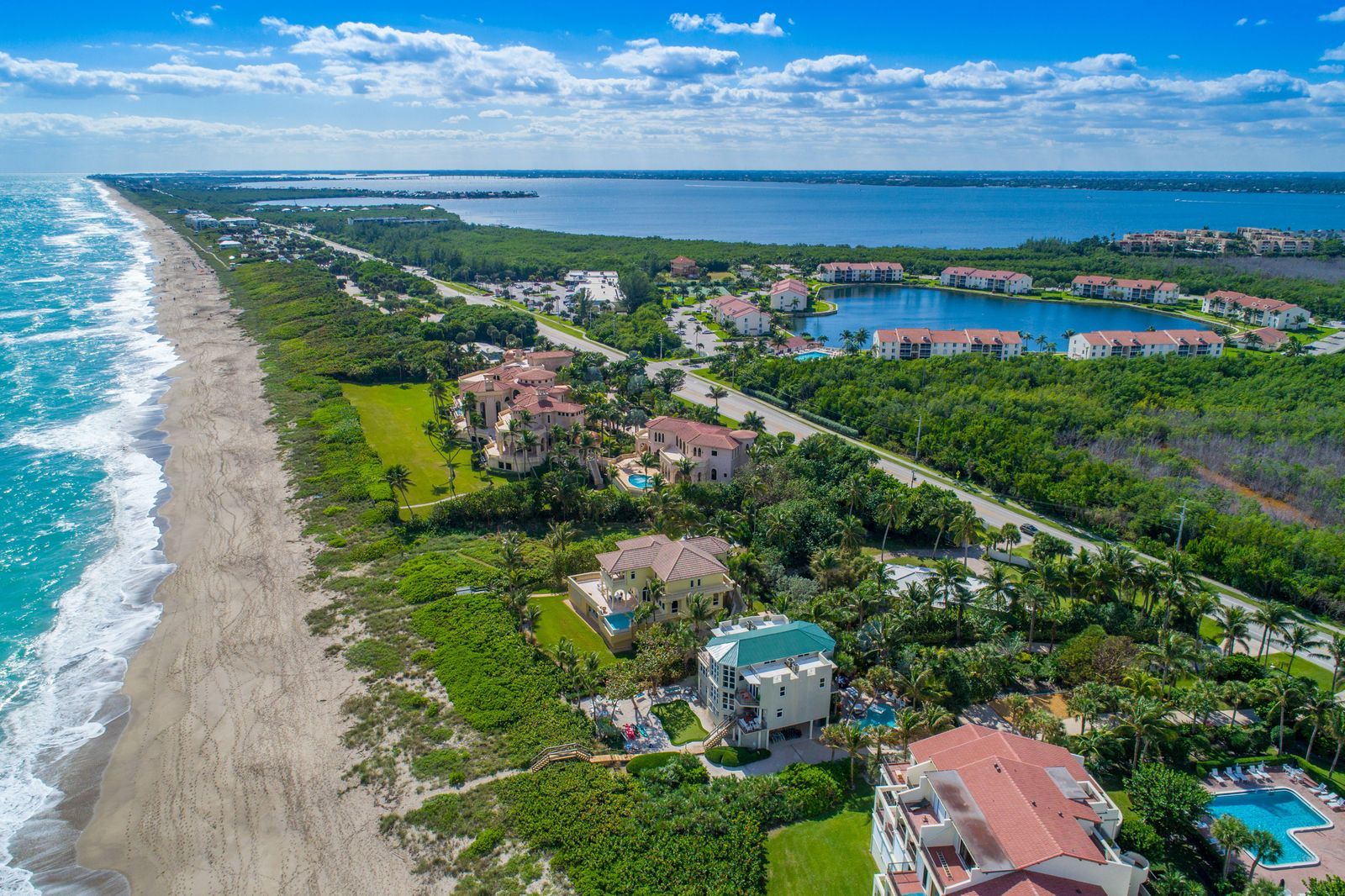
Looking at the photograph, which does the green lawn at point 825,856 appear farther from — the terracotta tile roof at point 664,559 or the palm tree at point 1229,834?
the terracotta tile roof at point 664,559

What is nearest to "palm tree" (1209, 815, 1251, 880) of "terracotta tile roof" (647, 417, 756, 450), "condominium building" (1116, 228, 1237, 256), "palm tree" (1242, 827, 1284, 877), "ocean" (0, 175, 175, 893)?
"palm tree" (1242, 827, 1284, 877)

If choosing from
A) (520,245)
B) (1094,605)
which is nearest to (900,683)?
(1094,605)

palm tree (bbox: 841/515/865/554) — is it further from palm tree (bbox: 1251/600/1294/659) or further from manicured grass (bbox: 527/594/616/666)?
palm tree (bbox: 1251/600/1294/659)

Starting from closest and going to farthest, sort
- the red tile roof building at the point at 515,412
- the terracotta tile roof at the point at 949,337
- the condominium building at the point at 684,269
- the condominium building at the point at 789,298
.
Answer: the red tile roof building at the point at 515,412 < the terracotta tile roof at the point at 949,337 < the condominium building at the point at 789,298 < the condominium building at the point at 684,269

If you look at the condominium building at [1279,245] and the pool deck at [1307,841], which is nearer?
A: the pool deck at [1307,841]

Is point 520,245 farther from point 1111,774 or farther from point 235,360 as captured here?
point 1111,774

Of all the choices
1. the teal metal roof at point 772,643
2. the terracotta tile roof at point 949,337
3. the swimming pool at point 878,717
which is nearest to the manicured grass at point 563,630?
the teal metal roof at point 772,643
